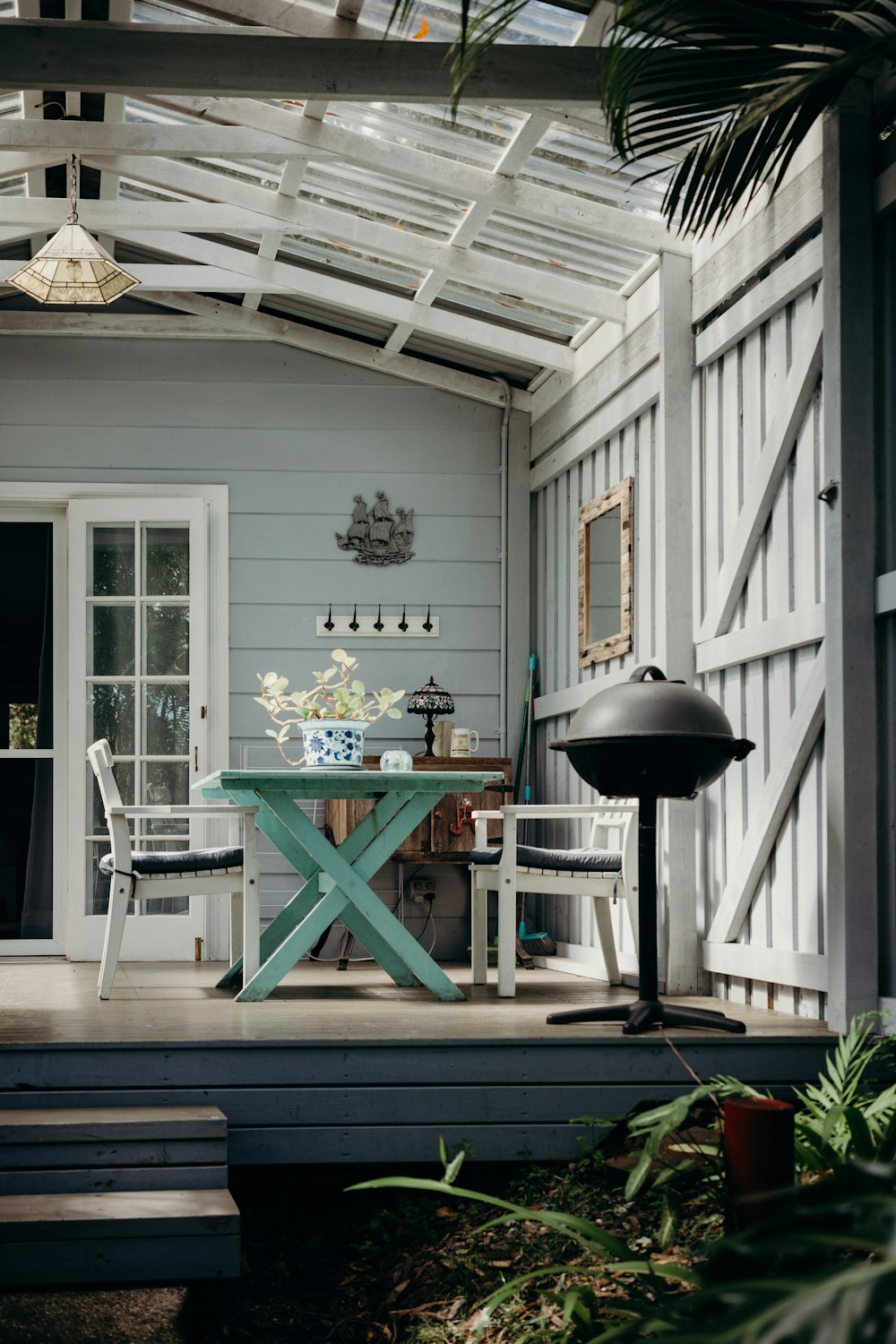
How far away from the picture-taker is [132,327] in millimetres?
7113

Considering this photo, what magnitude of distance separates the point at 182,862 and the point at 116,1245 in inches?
79.1

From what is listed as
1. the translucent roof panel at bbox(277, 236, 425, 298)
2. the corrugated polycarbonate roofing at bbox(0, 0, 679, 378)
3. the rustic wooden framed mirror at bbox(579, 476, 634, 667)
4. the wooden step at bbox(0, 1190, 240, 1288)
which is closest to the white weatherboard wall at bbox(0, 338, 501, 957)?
the corrugated polycarbonate roofing at bbox(0, 0, 679, 378)

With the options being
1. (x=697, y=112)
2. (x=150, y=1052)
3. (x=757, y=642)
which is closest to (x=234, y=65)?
(x=697, y=112)

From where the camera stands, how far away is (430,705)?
271 inches

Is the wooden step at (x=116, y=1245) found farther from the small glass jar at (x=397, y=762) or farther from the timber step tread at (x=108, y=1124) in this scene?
the small glass jar at (x=397, y=762)

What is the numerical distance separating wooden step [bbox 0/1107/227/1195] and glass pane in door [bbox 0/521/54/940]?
13.3 ft

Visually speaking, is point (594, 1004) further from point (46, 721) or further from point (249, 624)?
point (46, 721)

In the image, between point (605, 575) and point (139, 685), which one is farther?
point (139, 685)

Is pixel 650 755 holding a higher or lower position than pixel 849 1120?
higher

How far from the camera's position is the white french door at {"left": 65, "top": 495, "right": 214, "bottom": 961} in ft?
22.2

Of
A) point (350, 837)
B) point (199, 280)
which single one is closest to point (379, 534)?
point (199, 280)

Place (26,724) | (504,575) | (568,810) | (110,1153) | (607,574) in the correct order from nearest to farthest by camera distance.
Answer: (110,1153), (568,810), (607,574), (504,575), (26,724)

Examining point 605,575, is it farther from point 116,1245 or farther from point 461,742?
point 116,1245

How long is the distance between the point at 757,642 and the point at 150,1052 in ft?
7.60
